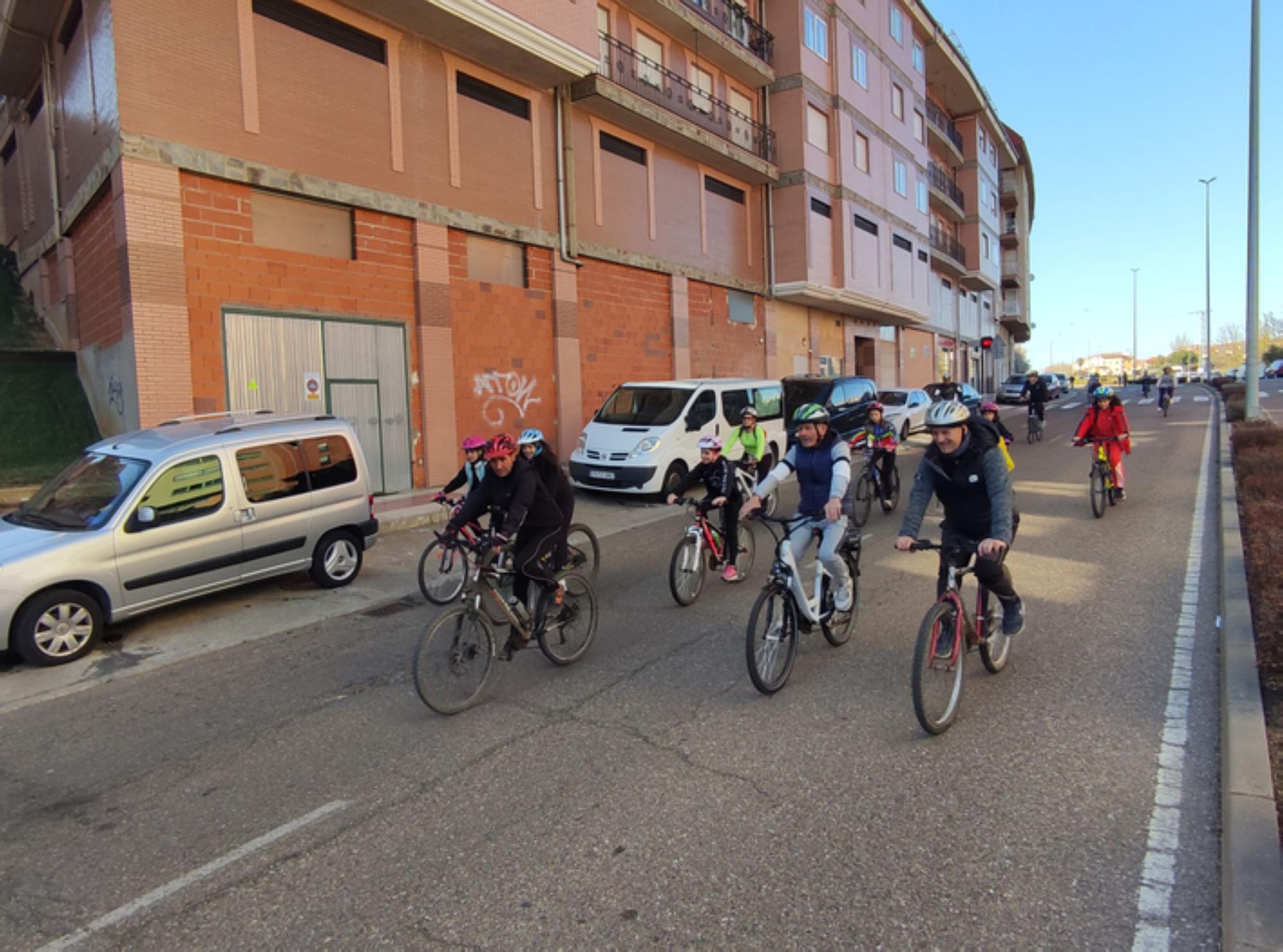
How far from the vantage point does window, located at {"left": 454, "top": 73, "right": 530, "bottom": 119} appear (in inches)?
594

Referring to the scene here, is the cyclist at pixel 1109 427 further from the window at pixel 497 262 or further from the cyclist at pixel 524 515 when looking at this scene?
the window at pixel 497 262

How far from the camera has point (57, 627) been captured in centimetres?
600

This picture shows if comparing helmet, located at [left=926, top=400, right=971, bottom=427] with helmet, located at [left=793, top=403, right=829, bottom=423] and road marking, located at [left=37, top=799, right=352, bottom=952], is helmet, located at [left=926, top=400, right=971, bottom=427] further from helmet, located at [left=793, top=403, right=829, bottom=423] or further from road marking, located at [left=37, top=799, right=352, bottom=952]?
road marking, located at [left=37, top=799, right=352, bottom=952]

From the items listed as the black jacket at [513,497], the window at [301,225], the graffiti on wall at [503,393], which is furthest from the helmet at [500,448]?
the graffiti on wall at [503,393]

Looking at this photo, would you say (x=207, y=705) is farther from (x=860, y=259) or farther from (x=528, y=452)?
(x=860, y=259)

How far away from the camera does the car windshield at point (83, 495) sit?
646 centimetres

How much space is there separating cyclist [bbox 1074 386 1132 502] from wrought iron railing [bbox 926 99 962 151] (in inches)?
1295

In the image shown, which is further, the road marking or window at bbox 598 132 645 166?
window at bbox 598 132 645 166

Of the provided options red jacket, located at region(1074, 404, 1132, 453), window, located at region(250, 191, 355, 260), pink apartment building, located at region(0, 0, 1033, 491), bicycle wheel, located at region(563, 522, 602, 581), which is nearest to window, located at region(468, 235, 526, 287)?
pink apartment building, located at region(0, 0, 1033, 491)

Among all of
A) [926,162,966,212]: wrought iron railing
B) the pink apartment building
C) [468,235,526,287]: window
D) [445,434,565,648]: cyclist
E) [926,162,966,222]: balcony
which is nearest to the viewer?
[445,434,565,648]: cyclist

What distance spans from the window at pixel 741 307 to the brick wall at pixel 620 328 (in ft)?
10.7

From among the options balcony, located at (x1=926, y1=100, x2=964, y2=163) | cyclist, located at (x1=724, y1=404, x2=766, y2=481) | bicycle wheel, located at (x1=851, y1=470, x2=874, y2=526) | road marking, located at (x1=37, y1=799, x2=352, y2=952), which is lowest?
road marking, located at (x1=37, y1=799, x2=352, y2=952)

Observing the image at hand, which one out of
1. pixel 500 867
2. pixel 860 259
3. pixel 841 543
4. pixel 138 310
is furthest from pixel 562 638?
pixel 860 259

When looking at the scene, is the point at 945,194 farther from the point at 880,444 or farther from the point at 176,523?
the point at 176,523
